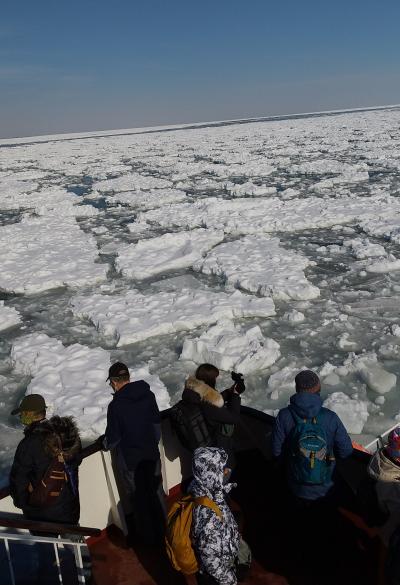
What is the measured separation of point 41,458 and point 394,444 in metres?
1.81

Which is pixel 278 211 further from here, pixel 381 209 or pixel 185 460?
pixel 185 460

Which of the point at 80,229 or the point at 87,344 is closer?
the point at 87,344

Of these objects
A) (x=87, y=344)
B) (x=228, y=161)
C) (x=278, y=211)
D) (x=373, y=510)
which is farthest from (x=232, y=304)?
(x=228, y=161)

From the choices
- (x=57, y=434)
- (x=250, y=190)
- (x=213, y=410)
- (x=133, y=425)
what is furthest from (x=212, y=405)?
(x=250, y=190)

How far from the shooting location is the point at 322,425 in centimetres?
245

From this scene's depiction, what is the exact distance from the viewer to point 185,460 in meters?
3.39

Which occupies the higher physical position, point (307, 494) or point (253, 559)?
point (307, 494)

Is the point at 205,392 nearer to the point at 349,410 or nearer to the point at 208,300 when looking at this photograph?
the point at 349,410

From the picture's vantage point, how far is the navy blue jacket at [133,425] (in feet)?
8.90

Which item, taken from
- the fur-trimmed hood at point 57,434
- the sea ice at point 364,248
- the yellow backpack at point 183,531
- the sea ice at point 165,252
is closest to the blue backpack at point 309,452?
the yellow backpack at point 183,531

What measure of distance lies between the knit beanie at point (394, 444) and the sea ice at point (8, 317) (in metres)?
6.57

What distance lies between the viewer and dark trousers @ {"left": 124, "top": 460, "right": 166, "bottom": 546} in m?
2.86

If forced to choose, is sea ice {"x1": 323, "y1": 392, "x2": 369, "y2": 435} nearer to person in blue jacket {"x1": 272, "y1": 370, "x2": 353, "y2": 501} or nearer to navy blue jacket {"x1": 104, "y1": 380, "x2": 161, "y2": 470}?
person in blue jacket {"x1": 272, "y1": 370, "x2": 353, "y2": 501}

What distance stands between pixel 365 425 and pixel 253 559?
2.26m
